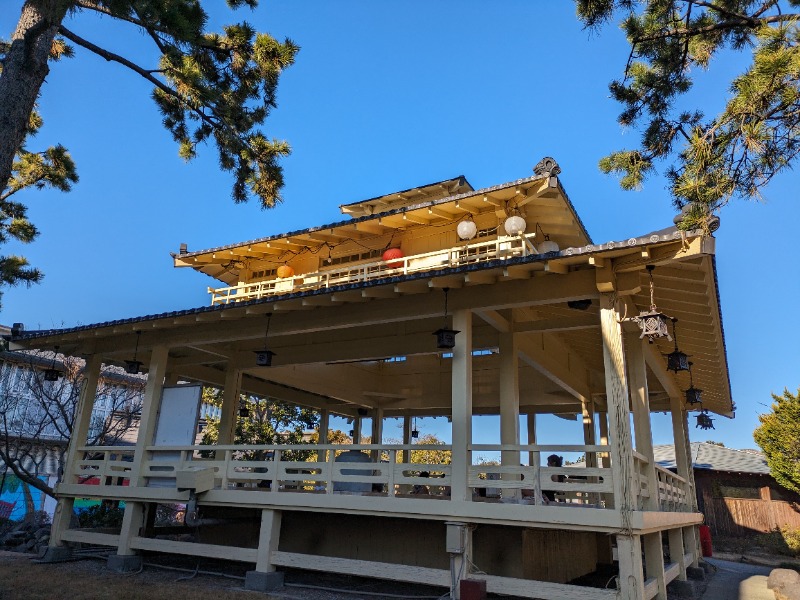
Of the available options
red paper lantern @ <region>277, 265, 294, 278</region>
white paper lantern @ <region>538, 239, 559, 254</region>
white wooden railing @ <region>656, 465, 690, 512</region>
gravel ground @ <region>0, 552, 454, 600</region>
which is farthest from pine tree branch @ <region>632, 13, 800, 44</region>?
red paper lantern @ <region>277, 265, 294, 278</region>

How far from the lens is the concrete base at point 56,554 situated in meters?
11.0

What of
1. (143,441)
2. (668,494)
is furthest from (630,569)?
(143,441)

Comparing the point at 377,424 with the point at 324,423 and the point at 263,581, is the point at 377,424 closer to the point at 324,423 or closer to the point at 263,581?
the point at 324,423

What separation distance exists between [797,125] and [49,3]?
28.5 feet

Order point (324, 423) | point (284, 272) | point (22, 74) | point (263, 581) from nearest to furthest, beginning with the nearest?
point (22, 74) < point (263, 581) < point (284, 272) < point (324, 423)

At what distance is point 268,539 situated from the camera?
29.3ft

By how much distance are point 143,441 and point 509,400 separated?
23.9 feet

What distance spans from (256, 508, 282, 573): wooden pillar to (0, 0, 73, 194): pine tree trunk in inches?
243

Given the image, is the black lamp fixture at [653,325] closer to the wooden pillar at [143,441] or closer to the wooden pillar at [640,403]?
the wooden pillar at [640,403]

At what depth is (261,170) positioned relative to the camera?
998cm

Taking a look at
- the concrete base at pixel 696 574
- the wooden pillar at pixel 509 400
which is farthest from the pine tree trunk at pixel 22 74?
the concrete base at pixel 696 574

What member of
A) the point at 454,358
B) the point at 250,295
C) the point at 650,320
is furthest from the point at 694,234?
the point at 250,295

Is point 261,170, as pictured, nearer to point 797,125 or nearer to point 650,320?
point 650,320

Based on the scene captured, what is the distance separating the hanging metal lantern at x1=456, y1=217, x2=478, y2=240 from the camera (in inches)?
486
